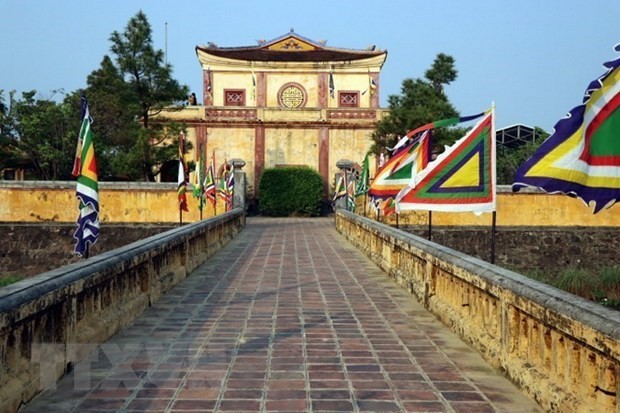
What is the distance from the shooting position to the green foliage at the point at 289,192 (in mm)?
35344

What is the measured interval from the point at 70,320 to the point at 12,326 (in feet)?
4.03

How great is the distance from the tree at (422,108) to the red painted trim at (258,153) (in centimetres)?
666

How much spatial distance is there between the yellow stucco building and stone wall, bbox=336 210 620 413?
1171 inches

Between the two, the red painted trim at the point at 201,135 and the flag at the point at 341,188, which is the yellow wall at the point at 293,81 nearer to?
the red painted trim at the point at 201,135

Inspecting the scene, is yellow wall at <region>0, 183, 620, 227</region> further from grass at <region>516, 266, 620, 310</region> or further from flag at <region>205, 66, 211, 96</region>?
flag at <region>205, 66, 211, 96</region>

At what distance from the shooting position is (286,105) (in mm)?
42031

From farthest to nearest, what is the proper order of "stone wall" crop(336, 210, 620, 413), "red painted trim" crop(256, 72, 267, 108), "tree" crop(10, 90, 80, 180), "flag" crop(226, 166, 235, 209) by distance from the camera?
"red painted trim" crop(256, 72, 267, 108) → "tree" crop(10, 90, 80, 180) → "flag" crop(226, 166, 235, 209) → "stone wall" crop(336, 210, 620, 413)

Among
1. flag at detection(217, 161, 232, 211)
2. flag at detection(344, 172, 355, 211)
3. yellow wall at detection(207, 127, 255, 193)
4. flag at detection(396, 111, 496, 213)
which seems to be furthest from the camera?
yellow wall at detection(207, 127, 255, 193)

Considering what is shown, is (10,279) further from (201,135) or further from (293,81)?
(293,81)

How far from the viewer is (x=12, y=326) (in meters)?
4.34

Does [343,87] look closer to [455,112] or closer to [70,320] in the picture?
[455,112]

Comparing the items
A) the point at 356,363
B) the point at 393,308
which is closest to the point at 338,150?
the point at 393,308

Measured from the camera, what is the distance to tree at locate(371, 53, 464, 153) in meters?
31.4

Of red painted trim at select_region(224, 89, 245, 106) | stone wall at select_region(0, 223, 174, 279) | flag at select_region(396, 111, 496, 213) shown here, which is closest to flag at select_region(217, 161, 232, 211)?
stone wall at select_region(0, 223, 174, 279)
